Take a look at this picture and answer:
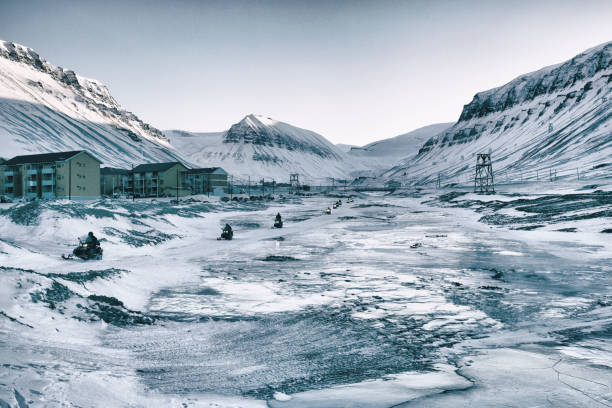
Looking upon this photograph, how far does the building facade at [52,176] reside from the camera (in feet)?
270

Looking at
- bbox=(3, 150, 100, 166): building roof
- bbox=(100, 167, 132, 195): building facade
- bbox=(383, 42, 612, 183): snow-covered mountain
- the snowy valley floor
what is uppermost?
bbox=(383, 42, 612, 183): snow-covered mountain

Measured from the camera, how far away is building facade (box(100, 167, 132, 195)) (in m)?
111

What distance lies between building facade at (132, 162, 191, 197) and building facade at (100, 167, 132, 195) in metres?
3.95

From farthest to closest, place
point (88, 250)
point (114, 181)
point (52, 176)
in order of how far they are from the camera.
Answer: point (114, 181), point (52, 176), point (88, 250)

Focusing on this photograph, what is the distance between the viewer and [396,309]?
469 inches

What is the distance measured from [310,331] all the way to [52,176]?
91260mm

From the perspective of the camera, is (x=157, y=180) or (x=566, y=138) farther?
(x=566, y=138)

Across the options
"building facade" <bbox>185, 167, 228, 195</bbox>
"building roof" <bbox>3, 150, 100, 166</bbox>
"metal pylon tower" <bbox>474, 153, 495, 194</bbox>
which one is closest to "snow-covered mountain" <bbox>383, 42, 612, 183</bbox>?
"metal pylon tower" <bbox>474, 153, 495, 194</bbox>

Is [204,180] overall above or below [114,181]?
above

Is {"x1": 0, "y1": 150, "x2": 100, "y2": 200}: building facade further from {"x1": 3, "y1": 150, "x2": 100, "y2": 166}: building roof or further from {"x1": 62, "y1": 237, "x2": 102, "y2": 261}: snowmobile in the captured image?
{"x1": 62, "y1": 237, "x2": 102, "y2": 261}: snowmobile

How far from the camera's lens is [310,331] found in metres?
10.1

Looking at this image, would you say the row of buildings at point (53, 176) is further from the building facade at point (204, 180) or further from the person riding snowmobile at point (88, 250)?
the person riding snowmobile at point (88, 250)

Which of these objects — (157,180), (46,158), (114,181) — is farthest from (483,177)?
(46,158)

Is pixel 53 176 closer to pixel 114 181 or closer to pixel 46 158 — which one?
pixel 46 158
